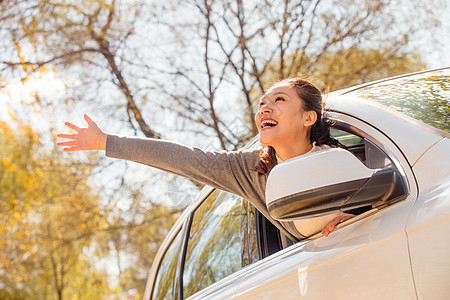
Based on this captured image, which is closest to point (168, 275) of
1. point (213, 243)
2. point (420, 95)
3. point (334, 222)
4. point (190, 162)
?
point (213, 243)

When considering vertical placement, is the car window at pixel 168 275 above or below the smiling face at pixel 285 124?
below

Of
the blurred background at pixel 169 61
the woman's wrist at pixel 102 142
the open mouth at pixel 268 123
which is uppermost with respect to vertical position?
the blurred background at pixel 169 61

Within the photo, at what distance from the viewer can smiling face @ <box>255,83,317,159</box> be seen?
2.20 meters

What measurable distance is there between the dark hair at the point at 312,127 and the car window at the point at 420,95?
0.50ft

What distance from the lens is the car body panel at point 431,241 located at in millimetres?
1430

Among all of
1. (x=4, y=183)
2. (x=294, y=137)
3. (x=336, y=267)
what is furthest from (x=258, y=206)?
(x=4, y=183)

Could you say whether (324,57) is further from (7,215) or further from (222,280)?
(7,215)

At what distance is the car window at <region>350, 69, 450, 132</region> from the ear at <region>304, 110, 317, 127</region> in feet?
0.57

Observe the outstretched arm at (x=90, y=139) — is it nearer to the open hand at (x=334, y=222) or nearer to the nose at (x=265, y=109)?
the nose at (x=265, y=109)

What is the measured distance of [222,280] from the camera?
230 cm

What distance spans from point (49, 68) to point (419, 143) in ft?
25.9

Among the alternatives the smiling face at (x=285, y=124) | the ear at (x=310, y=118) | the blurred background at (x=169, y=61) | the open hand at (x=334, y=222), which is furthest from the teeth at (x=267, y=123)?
the blurred background at (x=169, y=61)

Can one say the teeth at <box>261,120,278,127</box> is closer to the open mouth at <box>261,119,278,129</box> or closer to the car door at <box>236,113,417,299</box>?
the open mouth at <box>261,119,278,129</box>

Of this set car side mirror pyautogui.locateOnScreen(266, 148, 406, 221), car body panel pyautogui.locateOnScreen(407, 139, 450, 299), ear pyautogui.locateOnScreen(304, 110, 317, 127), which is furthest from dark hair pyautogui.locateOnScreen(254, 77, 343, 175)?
car body panel pyautogui.locateOnScreen(407, 139, 450, 299)
